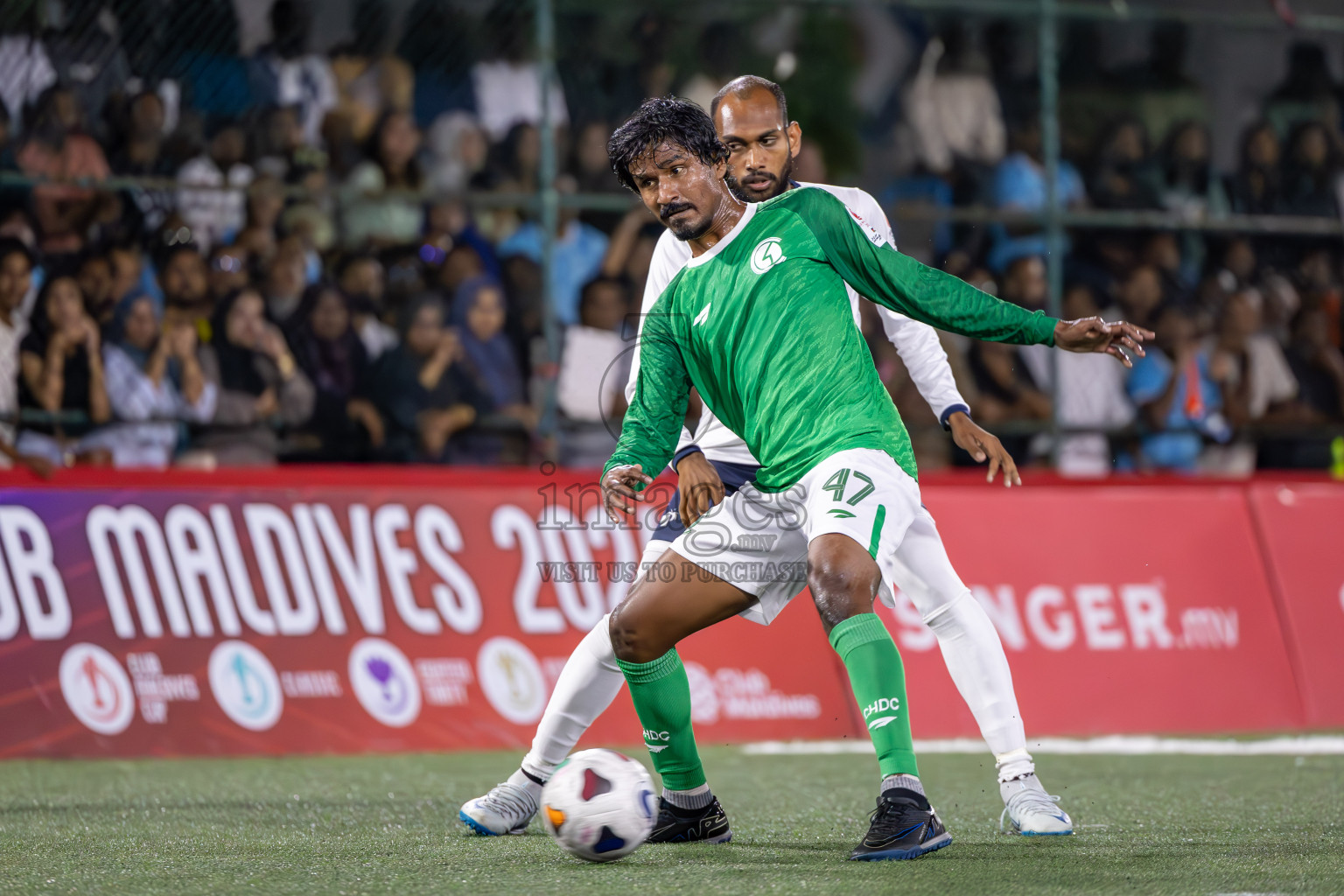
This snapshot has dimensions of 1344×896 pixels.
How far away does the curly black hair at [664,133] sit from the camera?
13.4 feet

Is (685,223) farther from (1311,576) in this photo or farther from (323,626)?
(1311,576)

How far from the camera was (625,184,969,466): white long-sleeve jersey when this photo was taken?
180 inches

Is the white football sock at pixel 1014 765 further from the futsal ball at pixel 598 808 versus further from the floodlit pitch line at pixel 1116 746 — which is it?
the floodlit pitch line at pixel 1116 746

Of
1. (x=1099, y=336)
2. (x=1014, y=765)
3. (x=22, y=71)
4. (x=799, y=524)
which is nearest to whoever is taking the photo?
(x=1099, y=336)

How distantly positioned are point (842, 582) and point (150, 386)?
5241mm

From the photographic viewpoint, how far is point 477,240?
9414mm

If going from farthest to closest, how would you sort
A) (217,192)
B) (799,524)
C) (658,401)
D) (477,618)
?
(217,192) < (477,618) < (658,401) < (799,524)

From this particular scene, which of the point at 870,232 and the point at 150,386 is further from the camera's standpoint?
the point at 150,386

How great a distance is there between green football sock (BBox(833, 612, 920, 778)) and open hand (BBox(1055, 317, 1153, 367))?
80 centimetres

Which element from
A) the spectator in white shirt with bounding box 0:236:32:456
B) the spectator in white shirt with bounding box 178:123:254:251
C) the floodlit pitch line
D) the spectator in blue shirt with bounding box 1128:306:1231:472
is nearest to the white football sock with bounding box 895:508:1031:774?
the floodlit pitch line

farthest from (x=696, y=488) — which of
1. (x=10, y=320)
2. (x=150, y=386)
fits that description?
(x=10, y=320)

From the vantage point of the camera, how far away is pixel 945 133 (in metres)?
10.4

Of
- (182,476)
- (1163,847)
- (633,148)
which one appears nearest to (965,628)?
(1163,847)

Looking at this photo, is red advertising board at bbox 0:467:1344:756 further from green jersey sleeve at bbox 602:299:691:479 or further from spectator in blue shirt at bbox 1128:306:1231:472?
green jersey sleeve at bbox 602:299:691:479
